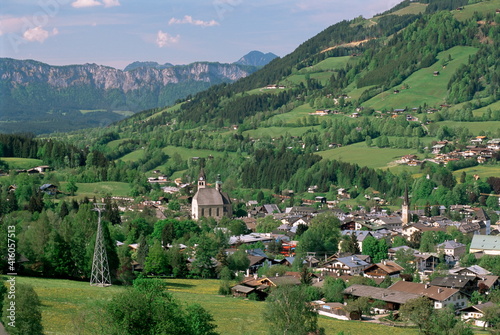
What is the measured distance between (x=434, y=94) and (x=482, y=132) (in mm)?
33380

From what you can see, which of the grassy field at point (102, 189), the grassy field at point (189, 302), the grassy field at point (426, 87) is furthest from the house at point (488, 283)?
the grassy field at point (426, 87)

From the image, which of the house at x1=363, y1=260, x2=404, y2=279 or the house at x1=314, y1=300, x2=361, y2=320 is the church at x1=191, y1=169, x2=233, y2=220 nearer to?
the house at x1=363, y1=260, x2=404, y2=279

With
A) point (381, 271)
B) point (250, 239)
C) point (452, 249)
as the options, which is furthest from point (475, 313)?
point (250, 239)

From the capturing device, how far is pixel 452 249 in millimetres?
72000

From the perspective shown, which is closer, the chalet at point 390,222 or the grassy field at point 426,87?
the chalet at point 390,222

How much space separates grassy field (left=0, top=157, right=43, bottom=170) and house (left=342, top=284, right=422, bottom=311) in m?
69.0

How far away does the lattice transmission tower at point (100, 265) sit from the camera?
156 feet

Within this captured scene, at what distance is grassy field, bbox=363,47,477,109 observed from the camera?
16350 cm

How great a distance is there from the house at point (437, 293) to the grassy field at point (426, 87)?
110186mm

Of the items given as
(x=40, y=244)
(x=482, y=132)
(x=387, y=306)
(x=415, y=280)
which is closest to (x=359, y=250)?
(x=415, y=280)

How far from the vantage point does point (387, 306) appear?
1987 inches

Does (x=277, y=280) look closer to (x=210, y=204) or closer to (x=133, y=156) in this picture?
(x=210, y=204)

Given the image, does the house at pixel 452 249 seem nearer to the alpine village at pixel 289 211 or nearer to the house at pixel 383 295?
the alpine village at pixel 289 211

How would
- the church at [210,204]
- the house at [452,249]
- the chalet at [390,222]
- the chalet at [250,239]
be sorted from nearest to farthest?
the house at [452,249], the chalet at [250,239], the chalet at [390,222], the church at [210,204]
